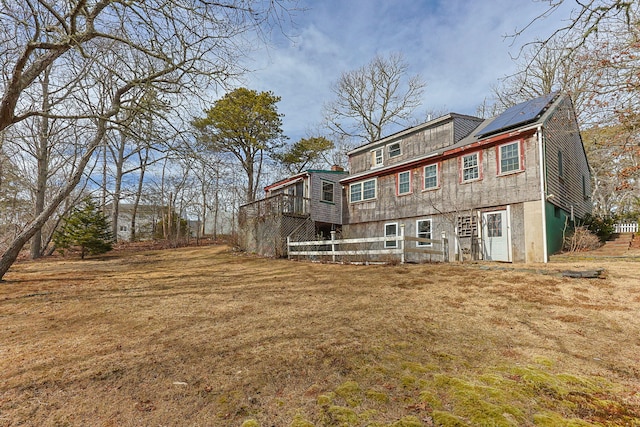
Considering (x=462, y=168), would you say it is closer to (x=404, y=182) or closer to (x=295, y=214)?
(x=404, y=182)


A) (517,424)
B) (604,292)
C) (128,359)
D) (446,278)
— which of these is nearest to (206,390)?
(128,359)

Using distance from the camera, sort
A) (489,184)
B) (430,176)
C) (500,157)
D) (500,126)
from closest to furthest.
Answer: (500,157) < (489,184) < (500,126) < (430,176)

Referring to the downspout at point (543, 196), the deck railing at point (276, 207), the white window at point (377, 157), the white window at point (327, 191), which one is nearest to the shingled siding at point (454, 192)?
the downspout at point (543, 196)

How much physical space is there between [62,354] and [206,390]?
6.79 feet

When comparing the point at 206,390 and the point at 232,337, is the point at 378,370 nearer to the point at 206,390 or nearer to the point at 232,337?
the point at 206,390

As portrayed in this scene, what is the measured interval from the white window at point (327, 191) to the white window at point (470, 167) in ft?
26.1

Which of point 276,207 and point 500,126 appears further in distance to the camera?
point 276,207

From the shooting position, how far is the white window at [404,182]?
14675mm

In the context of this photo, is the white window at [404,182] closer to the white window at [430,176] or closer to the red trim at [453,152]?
the red trim at [453,152]

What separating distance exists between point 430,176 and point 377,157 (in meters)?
4.43

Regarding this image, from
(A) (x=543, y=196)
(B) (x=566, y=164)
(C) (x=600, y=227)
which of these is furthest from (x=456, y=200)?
(C) (x=600, y=227)

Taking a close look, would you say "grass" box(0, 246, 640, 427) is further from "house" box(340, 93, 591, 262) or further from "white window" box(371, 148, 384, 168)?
A: "white window" box(371, 148, 384, 168)

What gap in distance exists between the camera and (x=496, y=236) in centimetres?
1131

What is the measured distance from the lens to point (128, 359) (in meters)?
3.15
